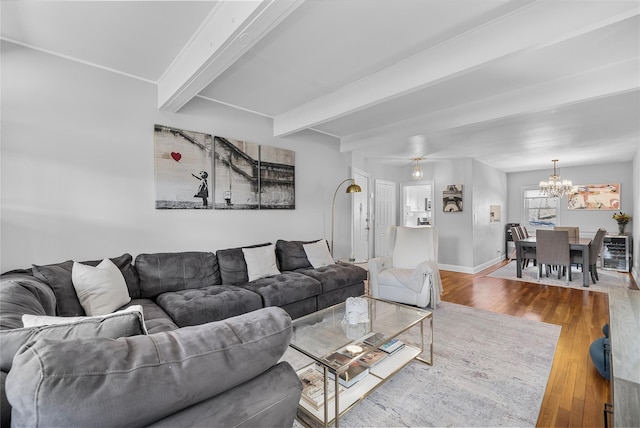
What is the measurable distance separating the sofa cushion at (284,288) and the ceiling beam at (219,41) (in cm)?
188

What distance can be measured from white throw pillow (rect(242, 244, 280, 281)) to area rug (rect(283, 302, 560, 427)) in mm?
991

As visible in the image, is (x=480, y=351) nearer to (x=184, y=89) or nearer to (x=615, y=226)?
(x=184, y=89)

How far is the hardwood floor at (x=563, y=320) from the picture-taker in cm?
186

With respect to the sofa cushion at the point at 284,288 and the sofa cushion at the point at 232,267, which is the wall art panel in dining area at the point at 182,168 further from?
the sofa cushion at the point at 284,288

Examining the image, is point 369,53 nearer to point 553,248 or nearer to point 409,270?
point 409,270

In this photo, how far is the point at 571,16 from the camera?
5.83 ft

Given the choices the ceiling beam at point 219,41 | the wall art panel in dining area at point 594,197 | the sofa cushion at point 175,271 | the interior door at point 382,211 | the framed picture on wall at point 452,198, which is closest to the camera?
the ceiling beam at point 219,41

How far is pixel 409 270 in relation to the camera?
13.1 ft

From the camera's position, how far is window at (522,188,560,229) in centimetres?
A: 751

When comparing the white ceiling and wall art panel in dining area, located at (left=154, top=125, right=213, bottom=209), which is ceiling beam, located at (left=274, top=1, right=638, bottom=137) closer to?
the white ceiling

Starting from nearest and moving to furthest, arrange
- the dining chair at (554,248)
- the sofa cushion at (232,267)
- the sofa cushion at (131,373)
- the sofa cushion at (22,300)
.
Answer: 1. the sofa cushion at (131,373)
2. the sofa cushion at (22,300)
3. the sofa cushion at (232,267)
4. the dining chair at (554,248)

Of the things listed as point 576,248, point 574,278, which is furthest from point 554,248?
point 574,278

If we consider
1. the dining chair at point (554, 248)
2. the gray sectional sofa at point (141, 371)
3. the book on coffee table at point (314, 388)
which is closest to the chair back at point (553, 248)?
the dining chair at point (554, 248)

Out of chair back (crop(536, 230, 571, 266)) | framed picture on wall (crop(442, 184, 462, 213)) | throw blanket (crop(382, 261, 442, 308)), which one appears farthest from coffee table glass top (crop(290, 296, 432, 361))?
framed picture on wall (crop(442, 184, 462, 213))
